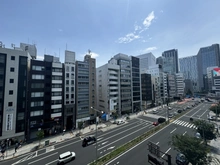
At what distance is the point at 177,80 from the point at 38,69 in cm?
13694

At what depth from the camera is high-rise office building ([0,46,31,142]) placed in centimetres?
3303

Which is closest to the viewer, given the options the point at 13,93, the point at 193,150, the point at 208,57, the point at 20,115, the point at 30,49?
the point at 193,150

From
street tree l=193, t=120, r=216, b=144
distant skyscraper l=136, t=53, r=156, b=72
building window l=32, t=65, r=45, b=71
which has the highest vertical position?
distant skyscraper l=136, t=53, r=156, b=72

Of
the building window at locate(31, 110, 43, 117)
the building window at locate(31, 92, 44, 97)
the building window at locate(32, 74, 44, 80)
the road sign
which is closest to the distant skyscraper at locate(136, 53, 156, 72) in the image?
the building window at locate(32, 74, 44, 80)

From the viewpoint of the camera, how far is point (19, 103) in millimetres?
35375

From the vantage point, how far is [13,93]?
34.8 metres

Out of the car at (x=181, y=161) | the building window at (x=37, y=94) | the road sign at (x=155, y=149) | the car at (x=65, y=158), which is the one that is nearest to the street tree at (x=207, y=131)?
the car at (x=181, y=161)

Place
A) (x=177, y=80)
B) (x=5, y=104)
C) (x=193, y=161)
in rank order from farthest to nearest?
(x=177, y=80) < (x=5, y=104) < (x=193, y=161)

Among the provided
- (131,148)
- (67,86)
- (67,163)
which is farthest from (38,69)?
(131,148)

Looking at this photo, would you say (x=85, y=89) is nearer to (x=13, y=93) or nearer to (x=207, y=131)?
(x=13, y=93)

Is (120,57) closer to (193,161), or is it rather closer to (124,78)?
(124,78)

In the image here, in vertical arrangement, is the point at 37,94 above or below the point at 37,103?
above

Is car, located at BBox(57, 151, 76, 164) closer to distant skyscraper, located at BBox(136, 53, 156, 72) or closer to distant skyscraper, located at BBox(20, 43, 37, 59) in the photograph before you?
distant skyscraper, located at BBox(20, 43, 37, 59)

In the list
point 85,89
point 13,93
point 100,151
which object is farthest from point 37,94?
point 100,151
